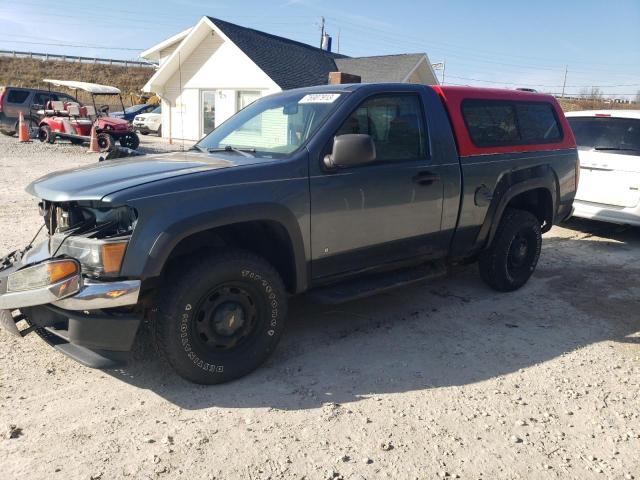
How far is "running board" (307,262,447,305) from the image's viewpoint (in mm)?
3879

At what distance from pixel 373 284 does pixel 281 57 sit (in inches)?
746

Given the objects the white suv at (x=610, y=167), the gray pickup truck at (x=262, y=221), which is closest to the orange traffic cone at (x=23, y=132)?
the gray pickup truck at (x=262, y=221)

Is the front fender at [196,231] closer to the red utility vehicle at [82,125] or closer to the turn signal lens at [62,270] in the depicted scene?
the turn signal lens at [62,270]

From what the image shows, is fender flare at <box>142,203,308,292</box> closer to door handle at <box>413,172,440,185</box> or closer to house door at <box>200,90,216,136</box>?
door handle at <box>413,172,440,185</box>

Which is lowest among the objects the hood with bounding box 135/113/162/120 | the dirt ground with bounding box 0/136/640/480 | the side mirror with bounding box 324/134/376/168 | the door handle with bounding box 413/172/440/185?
the dirt ground with bounding box 0/136/640/480

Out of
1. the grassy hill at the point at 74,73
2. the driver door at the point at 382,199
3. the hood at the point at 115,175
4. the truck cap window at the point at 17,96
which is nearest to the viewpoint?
the hood at the point at 115,175

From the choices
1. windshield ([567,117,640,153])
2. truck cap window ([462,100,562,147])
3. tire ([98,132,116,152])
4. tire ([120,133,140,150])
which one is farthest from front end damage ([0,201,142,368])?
tire ([120,133,140,150])

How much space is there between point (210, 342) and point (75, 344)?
2.57 feet

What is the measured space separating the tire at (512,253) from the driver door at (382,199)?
93cm

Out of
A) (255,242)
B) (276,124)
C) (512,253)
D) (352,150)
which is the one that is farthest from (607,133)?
(255,242)

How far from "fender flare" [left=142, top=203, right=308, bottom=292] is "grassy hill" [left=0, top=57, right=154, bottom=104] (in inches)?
2112

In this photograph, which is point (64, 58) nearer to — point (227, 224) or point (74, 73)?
point (74, 73)

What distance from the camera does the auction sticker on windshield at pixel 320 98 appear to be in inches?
156

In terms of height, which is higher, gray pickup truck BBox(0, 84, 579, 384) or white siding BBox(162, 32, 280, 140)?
white siding BBox(162, 32, 280, 140)
